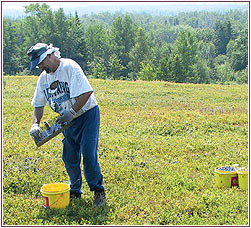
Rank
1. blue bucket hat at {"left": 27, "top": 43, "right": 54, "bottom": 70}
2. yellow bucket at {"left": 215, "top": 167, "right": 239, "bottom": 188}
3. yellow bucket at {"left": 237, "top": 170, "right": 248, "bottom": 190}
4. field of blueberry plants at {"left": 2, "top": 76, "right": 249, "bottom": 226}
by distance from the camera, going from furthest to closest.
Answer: yellow bucket at {"left": 215, "top": 167, "right": 239, "bottom": 188}
yellow bucket at {"left": 237, "top": 170, "right": 248, "bottom": 190}
field of blueberry plants at {"left": 2, "top": 76, "right": 249, "bottom": 226}
blue bucket hat at {"left": 27, "top": 43, "right": 54, "bottom": 70}

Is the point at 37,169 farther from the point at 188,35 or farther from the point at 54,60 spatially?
the point at 188,35

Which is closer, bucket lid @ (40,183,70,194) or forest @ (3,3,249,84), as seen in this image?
bucket lid @ (40,183,70,194)

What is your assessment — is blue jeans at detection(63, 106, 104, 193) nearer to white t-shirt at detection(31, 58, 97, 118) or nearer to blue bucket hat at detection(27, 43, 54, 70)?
white t-shirt at detection(31, 58, 97, 118)

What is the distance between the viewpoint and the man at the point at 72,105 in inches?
Answer: 187

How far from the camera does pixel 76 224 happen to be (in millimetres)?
4703

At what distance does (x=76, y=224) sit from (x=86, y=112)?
1423 mm

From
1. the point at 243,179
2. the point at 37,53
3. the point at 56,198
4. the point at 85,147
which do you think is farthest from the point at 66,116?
the point at 243,179

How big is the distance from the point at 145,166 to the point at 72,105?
2.44 meters

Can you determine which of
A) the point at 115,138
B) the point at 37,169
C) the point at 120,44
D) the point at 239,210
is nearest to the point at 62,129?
the point at 37,169

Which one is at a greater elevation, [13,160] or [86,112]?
[86,112]

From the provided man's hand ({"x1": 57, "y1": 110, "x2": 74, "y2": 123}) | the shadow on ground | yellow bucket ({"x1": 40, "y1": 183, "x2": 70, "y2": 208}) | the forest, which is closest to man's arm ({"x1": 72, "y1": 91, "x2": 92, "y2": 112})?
man's hand ({"x1": 57, "y1": 110, "x2": 74, "y2": 123})

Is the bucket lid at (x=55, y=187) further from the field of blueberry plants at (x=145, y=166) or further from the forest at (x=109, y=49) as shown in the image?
the forest at (x=109, y=49)

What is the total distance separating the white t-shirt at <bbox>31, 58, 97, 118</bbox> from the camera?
4730 millimetres

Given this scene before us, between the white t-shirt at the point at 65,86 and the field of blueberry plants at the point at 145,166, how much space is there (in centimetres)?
139
